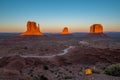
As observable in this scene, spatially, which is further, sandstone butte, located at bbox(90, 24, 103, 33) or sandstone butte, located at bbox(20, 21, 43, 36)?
sandstone butte, located at bbox(90, 24, 103, 33)

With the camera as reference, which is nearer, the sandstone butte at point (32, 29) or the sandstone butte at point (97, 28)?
the sandstone butte at point (32, 29)

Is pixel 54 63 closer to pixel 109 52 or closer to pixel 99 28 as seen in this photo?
pixel 109 52

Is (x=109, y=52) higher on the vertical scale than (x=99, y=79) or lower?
lower

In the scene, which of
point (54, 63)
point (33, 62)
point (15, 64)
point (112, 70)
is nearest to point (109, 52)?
point (54, 63)

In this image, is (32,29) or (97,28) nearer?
(32,29)

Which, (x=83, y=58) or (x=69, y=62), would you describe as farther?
(x=83, y=58)

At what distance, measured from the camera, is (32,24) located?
11581cm

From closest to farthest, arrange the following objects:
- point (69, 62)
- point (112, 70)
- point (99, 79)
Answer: point (99, 79) → point (112, 70) → point (69, 62)

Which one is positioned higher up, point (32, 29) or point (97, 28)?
point (97, 28)

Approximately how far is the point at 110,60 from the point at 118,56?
3.38 metres

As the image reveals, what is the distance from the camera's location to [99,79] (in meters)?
9.47

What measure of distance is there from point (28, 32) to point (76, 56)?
80.5 m

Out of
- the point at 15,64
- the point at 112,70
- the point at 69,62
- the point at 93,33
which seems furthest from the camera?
the point at 93,33

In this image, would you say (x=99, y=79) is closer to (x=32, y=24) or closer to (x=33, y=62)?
(x=33, y=62)
